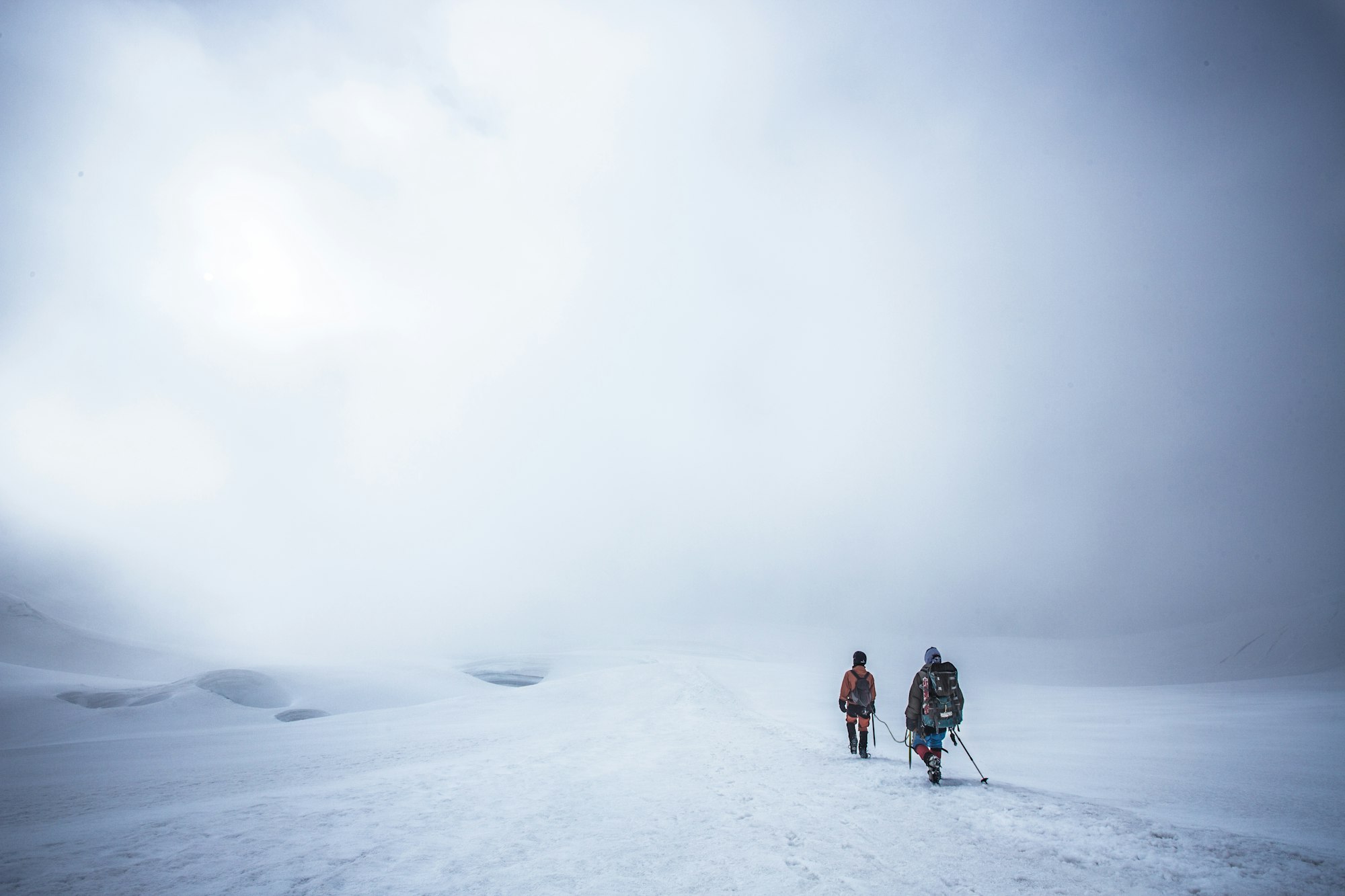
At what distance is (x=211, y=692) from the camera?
2308 cm

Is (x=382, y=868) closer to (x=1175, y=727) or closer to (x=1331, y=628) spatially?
(x=1175, y=727)

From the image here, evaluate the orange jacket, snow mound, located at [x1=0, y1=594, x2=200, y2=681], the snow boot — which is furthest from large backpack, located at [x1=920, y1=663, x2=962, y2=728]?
snow mound, located at [x1=0, y1=594, x2=200, y2=681]

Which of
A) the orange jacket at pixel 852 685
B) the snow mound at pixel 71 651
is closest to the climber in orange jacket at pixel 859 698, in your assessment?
the orange jacket at pixel 852 685

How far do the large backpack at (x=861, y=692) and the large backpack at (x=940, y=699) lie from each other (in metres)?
2.16

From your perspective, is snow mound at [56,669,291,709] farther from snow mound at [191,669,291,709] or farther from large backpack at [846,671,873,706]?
large backpack at [846,671,873,706]

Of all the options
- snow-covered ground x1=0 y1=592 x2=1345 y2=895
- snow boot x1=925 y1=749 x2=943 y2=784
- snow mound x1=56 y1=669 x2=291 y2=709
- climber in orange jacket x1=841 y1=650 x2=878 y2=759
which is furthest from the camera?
snow mound x1=56 y1=669 x2=291 y2=709

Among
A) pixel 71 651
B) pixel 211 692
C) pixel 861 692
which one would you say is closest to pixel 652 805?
pixel 861 692

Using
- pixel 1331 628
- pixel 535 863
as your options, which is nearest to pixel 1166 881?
pixel 535 863

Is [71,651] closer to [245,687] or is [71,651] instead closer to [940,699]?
[245,687]

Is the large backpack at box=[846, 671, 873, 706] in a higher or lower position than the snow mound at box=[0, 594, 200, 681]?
higher

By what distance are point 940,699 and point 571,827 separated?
6.61 meters

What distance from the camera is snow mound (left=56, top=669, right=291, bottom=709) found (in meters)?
21.1

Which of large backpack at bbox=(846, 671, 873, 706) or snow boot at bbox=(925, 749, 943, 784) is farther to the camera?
large backpack at bbox=(846, 671, 873, 706)

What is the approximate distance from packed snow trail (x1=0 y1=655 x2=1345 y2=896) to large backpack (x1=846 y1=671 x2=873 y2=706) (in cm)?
116
